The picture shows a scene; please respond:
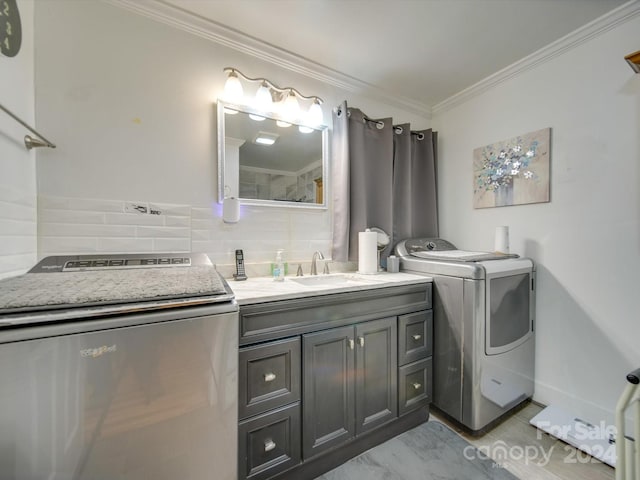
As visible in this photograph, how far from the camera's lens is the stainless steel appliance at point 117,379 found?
2.17 ft

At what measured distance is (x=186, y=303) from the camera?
86 centimetres

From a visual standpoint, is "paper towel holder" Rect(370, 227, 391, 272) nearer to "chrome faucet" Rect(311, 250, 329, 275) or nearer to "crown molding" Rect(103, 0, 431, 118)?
"chrome faucet" Rect(311, 250, 329, 275)

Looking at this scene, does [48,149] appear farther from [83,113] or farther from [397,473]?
[397,473]

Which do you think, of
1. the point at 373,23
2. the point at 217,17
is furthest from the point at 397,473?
the point at 217,17

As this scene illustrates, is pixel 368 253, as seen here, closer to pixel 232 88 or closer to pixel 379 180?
pixel 379 180

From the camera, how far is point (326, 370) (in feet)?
4.28

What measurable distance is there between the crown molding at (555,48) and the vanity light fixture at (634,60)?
0.31 metres

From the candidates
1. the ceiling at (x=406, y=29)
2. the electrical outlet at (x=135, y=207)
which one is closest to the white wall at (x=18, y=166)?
the electrical outlet at (x=135, y=207)

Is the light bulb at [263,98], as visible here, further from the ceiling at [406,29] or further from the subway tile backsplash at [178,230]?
the subway tile backsplash at [178,230]

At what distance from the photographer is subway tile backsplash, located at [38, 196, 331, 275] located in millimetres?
1285

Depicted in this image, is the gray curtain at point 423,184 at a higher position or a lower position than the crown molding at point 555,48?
lower

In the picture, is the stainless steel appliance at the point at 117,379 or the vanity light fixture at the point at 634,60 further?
the vanity light fixture at the point at 634,60

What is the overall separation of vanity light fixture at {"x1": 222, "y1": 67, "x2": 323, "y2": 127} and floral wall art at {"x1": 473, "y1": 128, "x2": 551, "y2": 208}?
1400mm

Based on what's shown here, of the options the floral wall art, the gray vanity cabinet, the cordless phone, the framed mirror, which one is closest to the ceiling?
the framed mirror
